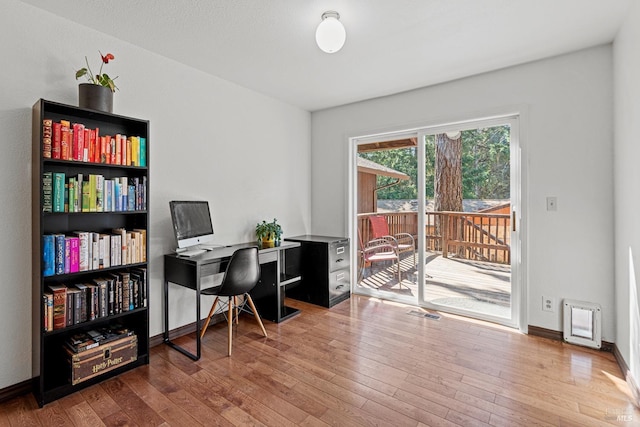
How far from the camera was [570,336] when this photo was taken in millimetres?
2707

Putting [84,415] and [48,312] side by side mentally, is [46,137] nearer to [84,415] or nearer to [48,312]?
[48,312]

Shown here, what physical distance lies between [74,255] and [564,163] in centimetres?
381

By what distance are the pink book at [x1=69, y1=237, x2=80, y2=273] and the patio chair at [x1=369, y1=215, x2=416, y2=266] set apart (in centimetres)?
304

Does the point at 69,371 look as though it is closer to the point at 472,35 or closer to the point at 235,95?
the point at 235,95

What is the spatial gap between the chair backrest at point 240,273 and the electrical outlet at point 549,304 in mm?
2599

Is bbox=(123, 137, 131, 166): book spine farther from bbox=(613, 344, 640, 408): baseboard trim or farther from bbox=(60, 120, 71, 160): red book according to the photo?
bbox=(613, 344, 640, 408): baseboard trim

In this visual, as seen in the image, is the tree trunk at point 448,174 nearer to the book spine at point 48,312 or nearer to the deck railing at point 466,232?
the deck railing at point 466,232

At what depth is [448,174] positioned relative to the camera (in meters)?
3.47

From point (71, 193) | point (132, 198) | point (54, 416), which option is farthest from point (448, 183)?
point (54, 416)

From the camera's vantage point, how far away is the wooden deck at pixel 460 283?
10.5ft

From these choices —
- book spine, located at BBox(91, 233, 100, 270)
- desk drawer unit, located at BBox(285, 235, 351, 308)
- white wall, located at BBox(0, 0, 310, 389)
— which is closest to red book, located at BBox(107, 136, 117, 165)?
white wall, located at BBox(0, 0, 310, 389)

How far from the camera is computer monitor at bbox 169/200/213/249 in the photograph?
262cm

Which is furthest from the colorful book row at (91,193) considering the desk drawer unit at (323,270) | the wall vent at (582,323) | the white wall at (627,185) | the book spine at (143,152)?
the wall vent at (582,323)

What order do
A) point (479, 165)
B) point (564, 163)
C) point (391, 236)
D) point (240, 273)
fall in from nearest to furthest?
1. point (240, 273)
2. point (564, 163)
3. point (479, 165)
4. point (391, 236)
